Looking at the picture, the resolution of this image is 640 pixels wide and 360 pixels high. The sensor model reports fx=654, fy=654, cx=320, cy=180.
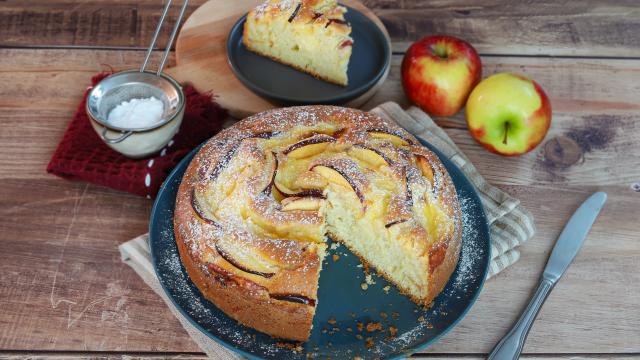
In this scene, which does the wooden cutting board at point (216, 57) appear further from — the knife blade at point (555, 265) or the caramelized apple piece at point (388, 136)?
the knife blade at point (555, 265)

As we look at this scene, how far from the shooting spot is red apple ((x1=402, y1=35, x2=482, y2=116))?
116 inches

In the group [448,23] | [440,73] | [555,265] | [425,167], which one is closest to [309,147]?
[425,167]

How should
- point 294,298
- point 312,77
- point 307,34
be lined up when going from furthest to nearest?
point 312,77, point 307,34, point 294,298

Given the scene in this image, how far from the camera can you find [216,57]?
3.17 m

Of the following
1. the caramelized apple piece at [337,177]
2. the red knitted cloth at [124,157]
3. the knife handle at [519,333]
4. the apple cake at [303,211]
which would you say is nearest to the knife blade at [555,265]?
the knife handle at [519,333]

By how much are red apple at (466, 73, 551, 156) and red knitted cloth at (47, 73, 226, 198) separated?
3.80 feet

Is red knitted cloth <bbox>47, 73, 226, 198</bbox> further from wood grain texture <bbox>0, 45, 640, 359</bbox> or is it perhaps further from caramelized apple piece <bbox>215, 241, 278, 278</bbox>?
caramelized apple piece <bbox>215, 241, 278, 278</bbox>

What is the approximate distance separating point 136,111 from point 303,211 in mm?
896

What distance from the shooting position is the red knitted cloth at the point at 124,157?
2652mm

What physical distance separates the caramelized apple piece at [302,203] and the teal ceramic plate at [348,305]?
0.82ft

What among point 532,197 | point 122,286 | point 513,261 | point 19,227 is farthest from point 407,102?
point 19,227

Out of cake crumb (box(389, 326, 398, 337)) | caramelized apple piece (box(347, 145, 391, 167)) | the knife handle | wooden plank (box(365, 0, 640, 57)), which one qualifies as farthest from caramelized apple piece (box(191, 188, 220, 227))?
wooden plank (box(365, 0, 640, 57))

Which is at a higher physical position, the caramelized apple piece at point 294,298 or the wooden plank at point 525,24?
the wooden plank at point 525,24

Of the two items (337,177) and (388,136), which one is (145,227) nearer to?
(337,177)
